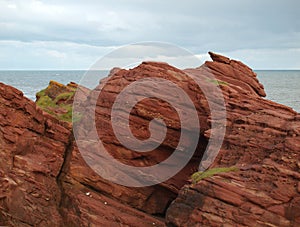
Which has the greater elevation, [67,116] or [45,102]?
[45,102]

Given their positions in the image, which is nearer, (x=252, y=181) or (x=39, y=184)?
(x=252, y=181)

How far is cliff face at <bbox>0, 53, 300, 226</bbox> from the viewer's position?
14.8 meters

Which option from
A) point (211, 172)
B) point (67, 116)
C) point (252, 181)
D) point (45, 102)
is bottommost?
point (211, 172)

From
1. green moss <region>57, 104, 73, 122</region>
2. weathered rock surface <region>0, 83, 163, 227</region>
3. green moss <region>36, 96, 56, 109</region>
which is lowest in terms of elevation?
weathered rock surface <region>0, 83, 163, 227</region>

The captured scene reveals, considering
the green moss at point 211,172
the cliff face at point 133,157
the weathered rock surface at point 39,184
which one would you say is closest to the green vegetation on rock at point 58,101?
the cliff face at point 133,157

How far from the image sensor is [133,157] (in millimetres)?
19469

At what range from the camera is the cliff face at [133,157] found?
14773mm

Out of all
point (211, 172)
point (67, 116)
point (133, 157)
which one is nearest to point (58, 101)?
point (67, 116)

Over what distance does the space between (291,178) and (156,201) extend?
7.71m

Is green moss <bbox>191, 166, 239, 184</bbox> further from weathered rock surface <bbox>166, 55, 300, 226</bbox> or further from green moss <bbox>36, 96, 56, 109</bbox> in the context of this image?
green moss <bbox>36, 96, 56, 109</bbox>

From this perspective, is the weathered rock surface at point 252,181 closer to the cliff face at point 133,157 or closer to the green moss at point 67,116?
the cliff face at point 133,157

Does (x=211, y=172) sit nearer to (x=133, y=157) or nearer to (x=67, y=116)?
(x=133, y=157)

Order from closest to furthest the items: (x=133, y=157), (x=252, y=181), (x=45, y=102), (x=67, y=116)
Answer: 1. (x=252, y=181)
2. (x=133, y=157)
3. (x=67, y=116)
4. (x=45, y=102)

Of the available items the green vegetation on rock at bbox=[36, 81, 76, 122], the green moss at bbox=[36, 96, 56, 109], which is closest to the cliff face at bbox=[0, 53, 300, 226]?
the green vegetation on rock at bbox=[36, 81, 76, 122]
